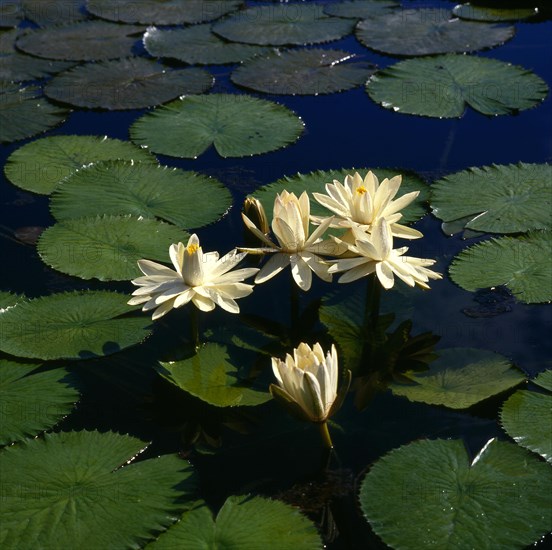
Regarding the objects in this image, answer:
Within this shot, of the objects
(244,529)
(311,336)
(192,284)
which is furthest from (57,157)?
(244,529)

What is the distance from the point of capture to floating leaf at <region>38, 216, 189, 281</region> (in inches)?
136

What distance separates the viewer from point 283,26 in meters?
5.68

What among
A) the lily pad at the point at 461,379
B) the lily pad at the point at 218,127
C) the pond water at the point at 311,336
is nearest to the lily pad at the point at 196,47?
the lily pad at the point at 218,127

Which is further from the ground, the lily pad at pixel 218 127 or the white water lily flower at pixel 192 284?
the white water lily flower at pixel 192 284

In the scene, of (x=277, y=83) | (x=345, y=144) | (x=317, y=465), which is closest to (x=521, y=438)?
(x=317, y=465)

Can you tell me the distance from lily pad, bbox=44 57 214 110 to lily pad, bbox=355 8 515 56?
1.18 metres

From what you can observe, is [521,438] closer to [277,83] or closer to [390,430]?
[390,430]

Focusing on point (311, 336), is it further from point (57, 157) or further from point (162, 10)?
point (162, 10)

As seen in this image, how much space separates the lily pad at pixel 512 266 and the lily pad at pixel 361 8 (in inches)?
113

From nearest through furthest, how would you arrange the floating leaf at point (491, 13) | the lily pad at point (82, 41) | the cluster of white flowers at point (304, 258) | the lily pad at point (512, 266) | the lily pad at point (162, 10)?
the cluster of white flowers at point (304, 258), the lily pad at point (512, 266), the lily pad at point (82, 41), the floating leaf at point (491, 13), the lily pad at point (162, 10)

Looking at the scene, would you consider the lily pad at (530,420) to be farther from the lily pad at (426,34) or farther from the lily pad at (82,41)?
the lily pad at (82,41)

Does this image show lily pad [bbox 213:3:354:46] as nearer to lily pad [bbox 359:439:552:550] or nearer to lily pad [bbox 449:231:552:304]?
lily pad [bbox 449:231:552:304]

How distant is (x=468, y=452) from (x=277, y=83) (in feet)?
9.92

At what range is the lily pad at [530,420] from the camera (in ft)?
8.42
